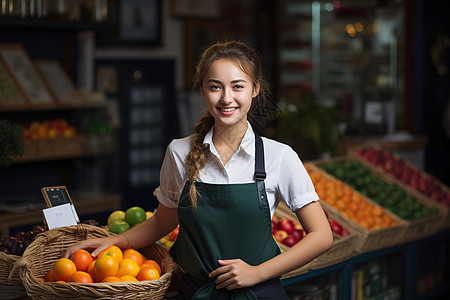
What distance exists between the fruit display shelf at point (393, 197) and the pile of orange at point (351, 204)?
177 millimetres

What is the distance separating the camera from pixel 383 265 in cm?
394

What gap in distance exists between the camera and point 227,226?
2033 millimetres

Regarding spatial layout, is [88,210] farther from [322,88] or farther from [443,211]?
[322,88]

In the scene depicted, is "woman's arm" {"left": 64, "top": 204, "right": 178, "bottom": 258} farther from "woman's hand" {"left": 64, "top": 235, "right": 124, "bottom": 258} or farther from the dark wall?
the dark wall

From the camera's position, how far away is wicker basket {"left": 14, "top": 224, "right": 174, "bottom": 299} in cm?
194

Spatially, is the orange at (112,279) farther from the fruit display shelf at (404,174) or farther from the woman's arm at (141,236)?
the fruit display shelf at (404,174)

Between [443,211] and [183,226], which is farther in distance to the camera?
[443,211]

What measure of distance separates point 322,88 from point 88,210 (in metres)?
3.59

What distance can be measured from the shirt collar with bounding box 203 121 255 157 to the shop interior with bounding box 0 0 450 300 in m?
1.03

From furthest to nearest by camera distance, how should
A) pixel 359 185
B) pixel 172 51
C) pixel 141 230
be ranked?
pixel 172 51 < pixel 359 185 < pixel 141 230

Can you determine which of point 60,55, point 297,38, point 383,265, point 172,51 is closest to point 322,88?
point 297,38

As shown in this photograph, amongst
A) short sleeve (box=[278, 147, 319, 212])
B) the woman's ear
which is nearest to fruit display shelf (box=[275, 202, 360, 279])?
short sleeve (box=[278, 147, 319, 212])

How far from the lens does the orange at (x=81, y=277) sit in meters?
2.02

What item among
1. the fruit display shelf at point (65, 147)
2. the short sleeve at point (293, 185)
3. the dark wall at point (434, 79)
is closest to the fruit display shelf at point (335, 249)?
the short sleeve at point (293, 185)
